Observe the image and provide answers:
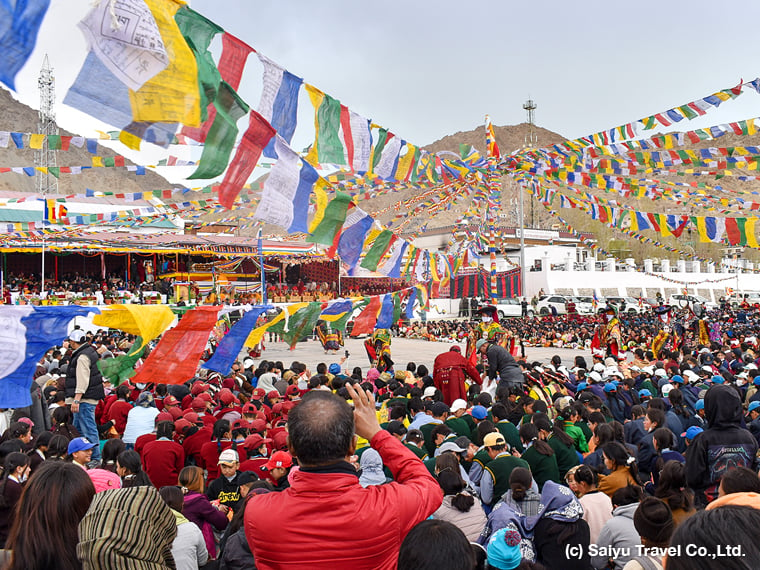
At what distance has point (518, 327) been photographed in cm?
2792

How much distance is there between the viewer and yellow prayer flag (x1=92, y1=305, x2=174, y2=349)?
7.51m

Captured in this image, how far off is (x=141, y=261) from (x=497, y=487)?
3690 centimetres

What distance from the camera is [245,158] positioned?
5609 mm

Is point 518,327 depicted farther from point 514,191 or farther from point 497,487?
point 514,191

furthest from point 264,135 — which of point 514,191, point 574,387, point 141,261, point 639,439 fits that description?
point 514,191

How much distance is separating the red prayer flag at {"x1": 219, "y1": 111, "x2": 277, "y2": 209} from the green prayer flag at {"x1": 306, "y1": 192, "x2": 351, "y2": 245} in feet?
5.81

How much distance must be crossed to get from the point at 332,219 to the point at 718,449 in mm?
4886

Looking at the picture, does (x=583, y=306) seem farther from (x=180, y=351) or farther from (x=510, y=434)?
(x=180, y=351)

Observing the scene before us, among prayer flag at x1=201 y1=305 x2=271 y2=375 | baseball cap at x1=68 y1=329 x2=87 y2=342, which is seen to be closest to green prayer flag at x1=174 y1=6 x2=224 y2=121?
prayer flag at x1=201 y1=305 x2=271 y2=375

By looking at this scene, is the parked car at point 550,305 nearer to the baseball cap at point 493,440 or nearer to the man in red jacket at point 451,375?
the man in red jacket at point 451,375

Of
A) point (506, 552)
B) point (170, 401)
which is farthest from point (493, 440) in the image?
point (170, 401)

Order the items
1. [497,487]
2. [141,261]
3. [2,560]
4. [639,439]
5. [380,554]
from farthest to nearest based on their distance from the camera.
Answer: [141,261]
[639,439]
[497,487]
[2,560]
[380,554]

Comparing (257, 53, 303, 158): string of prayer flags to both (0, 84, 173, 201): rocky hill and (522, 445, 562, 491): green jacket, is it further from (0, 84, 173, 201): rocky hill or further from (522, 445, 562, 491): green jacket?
(0, 84, 173, 201): rocky hill

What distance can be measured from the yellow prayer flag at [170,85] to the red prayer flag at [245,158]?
67 centimetres
